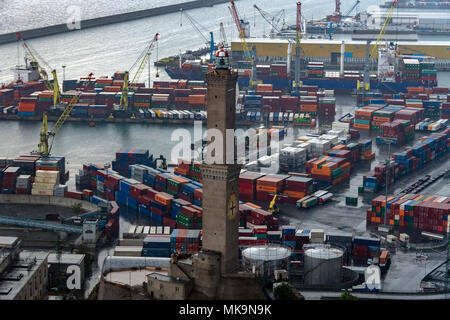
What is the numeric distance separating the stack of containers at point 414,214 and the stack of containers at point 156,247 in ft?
31.3

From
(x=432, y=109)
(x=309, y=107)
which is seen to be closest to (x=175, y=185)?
(x=309, y=107)

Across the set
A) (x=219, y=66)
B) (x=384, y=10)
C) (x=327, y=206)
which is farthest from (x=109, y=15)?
(x=219, y=66)

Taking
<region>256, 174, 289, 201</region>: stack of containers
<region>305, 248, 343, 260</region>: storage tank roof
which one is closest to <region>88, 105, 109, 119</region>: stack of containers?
<region>256, 174, 289, 201</region>: stack of containers

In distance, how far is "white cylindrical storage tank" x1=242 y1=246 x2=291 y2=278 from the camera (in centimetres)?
2788

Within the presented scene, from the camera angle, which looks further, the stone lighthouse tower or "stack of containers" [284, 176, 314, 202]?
"stack of containers" [284, 176, 314, 202]

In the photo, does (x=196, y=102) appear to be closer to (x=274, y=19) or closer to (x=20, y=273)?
(x=20, y=273)

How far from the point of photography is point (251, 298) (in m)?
23.4

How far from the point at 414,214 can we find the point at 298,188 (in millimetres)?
6162

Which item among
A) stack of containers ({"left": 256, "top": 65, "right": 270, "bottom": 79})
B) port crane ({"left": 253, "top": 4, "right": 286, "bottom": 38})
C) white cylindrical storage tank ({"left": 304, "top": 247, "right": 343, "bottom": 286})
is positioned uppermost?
port crane ({"left": 253, "top": 4, "right": 286, "bottom": 38})

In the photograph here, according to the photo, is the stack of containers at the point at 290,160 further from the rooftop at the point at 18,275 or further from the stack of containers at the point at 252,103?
the rooftop at the point at 18,275

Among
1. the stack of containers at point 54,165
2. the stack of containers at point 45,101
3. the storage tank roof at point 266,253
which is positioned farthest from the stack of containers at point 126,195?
the stack of containers at point 45,101

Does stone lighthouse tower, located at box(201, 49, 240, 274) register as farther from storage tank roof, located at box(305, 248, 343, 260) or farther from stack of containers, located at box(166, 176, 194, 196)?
stack of containers, located at box(166, 176, 194, 196)

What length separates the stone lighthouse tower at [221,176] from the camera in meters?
23.9

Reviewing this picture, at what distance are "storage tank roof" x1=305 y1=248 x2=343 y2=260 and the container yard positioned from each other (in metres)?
0.11
